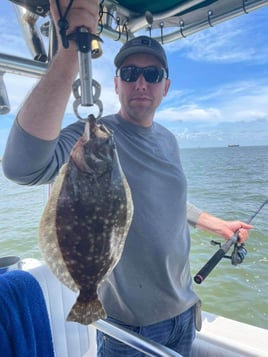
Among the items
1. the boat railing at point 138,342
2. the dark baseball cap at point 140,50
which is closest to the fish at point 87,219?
the boat railing at point 138,342

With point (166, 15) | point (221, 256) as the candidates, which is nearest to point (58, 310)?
point (221, 256)

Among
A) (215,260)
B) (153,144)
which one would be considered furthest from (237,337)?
(153,144)

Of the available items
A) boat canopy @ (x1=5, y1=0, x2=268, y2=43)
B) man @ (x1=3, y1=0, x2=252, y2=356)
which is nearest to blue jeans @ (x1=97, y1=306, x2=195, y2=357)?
man @ (x1=3, y1=0, x2=252, y2=356)

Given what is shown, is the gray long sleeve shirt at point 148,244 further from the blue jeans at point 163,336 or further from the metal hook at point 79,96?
the metal hook at point 79,96

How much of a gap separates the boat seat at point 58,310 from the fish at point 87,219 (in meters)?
1.09

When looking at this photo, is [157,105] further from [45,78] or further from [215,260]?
[215,260]

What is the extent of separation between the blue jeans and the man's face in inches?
39.6

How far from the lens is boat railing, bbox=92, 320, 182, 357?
1213 millimetres

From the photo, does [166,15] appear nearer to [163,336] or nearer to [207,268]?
[207,268]

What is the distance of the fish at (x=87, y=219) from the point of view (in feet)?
2.69

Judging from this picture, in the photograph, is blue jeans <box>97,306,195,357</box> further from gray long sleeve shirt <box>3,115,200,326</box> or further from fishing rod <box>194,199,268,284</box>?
fishing rod <box>194,199,268,284</box>

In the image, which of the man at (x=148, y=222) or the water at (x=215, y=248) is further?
the water at (x=215, y=248)

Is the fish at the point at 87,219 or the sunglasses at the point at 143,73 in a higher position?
the sunglasses at the point at 143,73

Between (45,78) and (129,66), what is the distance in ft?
2.59
